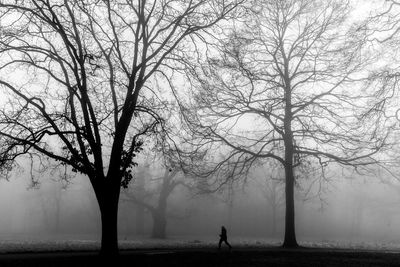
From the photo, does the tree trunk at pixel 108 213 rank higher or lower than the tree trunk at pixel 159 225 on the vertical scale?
Answer: higher

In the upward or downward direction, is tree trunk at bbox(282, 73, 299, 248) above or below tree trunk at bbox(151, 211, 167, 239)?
above

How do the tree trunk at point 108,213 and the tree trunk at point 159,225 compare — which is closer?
the tree trunk at point 108,213

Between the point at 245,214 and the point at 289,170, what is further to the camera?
the point at 245,214

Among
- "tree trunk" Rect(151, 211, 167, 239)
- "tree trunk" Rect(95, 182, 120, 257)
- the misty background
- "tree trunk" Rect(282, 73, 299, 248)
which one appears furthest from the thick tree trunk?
the misty background

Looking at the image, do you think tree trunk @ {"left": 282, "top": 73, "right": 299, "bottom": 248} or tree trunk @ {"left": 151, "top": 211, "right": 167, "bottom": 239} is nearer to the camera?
tree trunk @ {"left": 282, "top": 73, "right": 299, "bottom": 248}

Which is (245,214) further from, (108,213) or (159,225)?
(108,213)

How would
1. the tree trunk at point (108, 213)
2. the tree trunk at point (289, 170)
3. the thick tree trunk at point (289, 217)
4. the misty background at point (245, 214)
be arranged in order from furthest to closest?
the misty background at point (245, 214) → the tree trunk at point (289, 170) → the thick tree trunk at point (289, 217) → the tree trunk at point (108, 213)

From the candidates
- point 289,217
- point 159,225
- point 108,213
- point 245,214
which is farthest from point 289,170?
point 245,214

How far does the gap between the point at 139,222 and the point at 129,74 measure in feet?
176

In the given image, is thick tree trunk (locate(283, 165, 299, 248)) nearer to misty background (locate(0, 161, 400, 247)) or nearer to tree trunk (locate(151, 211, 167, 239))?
tree trunk (locate(151, 211, 167, 239))

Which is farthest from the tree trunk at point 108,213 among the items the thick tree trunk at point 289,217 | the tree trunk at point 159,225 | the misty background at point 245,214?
the misty background at point 245,214

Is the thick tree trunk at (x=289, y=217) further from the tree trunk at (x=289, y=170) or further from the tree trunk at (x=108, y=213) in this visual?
the tree trunk at (x=108, y=213)

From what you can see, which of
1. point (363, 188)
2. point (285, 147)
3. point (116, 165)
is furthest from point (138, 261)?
point (363, 188)

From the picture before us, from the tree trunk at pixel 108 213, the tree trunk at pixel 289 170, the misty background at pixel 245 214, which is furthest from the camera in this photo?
the misty background at pixel 245 214
